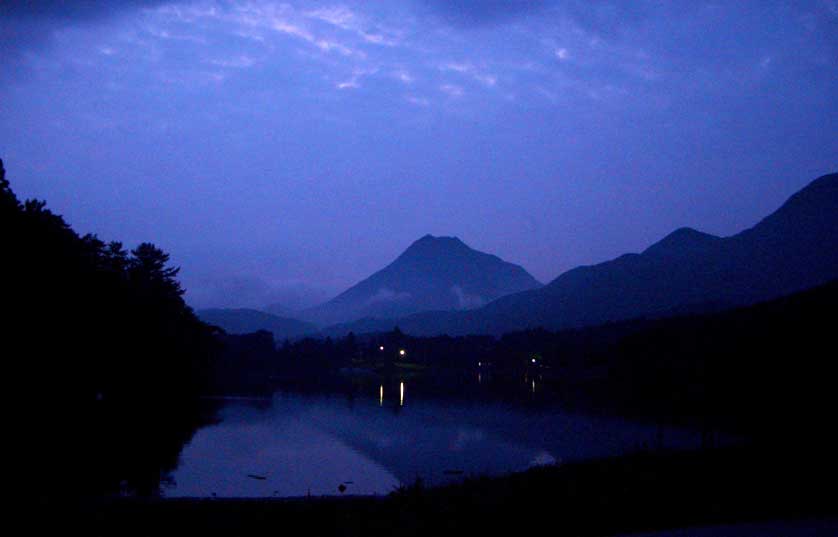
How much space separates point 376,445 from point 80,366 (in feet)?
41.5

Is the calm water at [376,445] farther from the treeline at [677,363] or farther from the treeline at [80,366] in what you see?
the treeline at [677,363]

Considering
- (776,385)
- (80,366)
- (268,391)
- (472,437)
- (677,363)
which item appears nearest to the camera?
(776,385)

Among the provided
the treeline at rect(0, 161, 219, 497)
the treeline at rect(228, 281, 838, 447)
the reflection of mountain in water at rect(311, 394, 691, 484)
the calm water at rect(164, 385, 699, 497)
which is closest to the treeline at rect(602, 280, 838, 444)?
the treeline at rect(228, 281, 838, 447)

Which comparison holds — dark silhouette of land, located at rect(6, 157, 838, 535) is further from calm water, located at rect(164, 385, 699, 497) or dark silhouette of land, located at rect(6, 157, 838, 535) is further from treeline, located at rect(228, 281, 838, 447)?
calm water, located at rect(164, 385, 699, 497)

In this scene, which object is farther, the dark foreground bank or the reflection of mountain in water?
the reflection of mountain in water

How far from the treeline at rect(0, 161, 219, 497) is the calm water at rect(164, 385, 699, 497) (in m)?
1.72

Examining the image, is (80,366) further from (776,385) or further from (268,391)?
(268,391)

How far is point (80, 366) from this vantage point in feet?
98.2

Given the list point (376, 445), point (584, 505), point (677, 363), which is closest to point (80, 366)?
point (376, 445)

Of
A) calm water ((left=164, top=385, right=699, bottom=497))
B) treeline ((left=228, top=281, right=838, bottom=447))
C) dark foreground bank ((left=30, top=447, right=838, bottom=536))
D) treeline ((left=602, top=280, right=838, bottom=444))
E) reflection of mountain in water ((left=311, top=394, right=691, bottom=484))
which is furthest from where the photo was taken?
reflection of mountain in water ((left=311, top=394, right=691, bottom=484))

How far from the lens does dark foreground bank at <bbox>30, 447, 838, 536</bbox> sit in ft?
24.8

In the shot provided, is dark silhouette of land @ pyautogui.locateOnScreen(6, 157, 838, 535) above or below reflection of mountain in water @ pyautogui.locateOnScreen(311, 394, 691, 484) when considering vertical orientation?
above

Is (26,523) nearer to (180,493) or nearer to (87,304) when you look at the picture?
(180,493)

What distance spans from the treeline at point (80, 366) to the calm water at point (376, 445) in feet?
5.65
